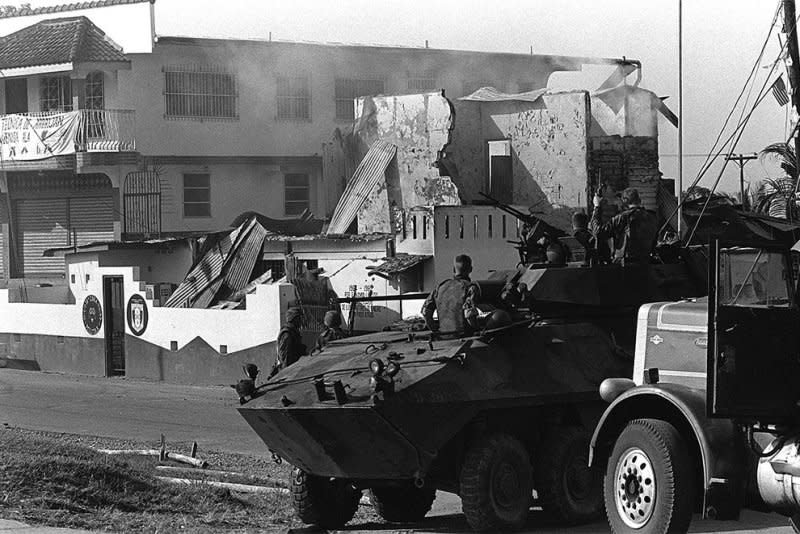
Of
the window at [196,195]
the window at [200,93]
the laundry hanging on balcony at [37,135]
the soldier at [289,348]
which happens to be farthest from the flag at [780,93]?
the laundry hanging on balcony at [37,135]

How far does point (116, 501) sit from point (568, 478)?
12.6ft

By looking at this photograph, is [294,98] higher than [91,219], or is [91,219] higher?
[294,98]

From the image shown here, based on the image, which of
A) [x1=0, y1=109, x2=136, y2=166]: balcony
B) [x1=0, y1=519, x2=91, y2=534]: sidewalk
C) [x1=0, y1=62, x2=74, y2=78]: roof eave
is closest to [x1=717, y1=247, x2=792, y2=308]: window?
[x1=0, y1=519, x2=91, y2=534]: sidewalk

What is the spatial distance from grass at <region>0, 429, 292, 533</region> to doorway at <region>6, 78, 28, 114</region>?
77.5 feet

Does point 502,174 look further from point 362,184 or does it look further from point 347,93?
point 347,93

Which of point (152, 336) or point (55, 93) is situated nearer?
point (152, 336)

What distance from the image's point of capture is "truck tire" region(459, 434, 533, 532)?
1225 cm

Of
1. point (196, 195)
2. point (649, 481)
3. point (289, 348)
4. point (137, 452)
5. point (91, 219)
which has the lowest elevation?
point (137, 452)

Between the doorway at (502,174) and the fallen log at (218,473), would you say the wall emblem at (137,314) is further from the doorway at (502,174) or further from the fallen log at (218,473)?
the fallen log at (218,473)

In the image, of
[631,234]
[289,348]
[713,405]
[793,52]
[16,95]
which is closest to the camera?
[713,405]

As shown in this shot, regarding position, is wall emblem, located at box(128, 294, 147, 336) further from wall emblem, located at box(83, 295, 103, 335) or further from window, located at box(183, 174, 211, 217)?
window, located at box(183, 174, 211, 217)

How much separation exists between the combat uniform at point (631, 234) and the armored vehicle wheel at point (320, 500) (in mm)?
3431

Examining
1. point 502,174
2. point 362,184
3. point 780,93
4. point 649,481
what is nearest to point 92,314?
point 362,184

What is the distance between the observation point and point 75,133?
1350 inches
